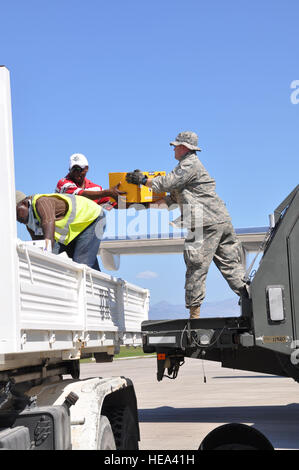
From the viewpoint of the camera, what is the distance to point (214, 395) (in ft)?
51.3

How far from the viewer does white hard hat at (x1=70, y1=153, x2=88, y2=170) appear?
24.1 feet

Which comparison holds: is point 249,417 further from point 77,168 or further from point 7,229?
point 7,229

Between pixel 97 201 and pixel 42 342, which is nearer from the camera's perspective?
pixel 42 342

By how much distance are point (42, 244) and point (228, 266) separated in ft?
9.83

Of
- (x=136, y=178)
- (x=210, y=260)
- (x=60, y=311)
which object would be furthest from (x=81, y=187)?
(x=60, y=311)

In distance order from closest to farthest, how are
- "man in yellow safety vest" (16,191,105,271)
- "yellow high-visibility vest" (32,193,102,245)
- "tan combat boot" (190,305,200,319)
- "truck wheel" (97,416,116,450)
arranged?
"truck wheel" (97,416,116,450), "man in yellow safety vest" (16,191,105,271), "yellow high-visibility vest" (32,193,102,245), "tan combat boot" (190,305,200,319)

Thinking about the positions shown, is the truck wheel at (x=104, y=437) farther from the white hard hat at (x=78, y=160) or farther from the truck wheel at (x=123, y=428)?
the white hard hat at (x=78, y=160)

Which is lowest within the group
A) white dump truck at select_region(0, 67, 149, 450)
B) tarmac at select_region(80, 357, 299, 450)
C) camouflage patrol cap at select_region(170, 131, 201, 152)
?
tarmac at select_region(80, 357, 299, 450)

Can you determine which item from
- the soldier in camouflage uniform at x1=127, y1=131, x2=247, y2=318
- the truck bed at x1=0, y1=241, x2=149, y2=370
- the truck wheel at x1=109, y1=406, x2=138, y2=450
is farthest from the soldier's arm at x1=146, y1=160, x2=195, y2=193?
the truck wheel at x1=109, y1=406, x2=138, y2=450

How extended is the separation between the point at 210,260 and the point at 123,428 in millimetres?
2227

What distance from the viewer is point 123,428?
5.39 meters

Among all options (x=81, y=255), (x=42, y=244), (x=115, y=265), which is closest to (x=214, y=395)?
(x=115, y=265)

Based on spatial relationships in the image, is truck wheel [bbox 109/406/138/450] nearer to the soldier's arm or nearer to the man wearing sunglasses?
the soldier's arm
